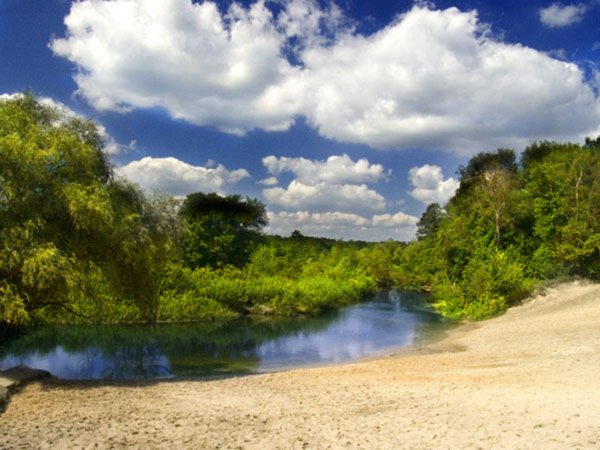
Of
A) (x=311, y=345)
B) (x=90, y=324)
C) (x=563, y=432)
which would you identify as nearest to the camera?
(x=563, y=432)

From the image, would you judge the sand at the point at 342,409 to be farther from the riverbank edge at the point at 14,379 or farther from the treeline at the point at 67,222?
the treeline at the point at 67,222

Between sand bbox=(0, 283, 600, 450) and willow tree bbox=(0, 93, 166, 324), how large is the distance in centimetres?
325

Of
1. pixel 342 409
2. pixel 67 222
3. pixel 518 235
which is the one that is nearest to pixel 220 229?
pixel 518 235

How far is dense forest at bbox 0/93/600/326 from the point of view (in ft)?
49.9

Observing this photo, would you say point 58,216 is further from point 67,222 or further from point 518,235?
point 518,235

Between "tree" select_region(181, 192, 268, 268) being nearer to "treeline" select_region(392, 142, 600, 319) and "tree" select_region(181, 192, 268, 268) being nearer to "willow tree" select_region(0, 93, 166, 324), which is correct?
"treeline" select_region(392, 142, 600, 319)

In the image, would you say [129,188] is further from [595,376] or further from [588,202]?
[588,202]

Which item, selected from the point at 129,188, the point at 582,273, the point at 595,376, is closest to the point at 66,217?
the point at 129,188

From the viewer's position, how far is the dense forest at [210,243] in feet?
49.9

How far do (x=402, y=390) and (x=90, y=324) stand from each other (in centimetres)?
2992

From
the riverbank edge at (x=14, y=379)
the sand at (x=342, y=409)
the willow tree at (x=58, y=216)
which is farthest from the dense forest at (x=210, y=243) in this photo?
the sand at (x=342, y=409)

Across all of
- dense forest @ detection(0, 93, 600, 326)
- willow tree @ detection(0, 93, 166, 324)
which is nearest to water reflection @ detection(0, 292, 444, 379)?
dense forest @ detection(0, 93, 600, 326)

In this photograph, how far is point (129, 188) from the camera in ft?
61.2

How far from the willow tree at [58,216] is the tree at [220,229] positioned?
3359 cm
